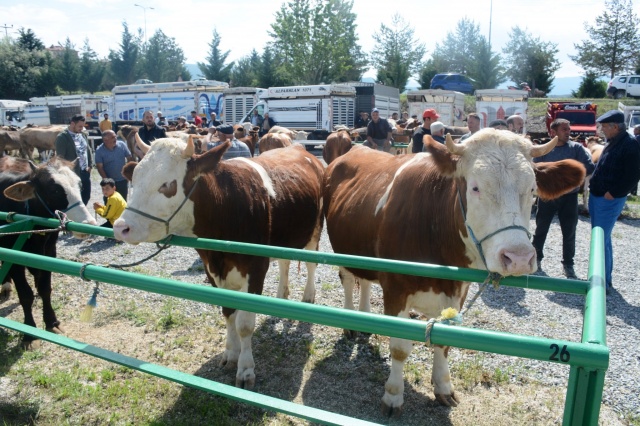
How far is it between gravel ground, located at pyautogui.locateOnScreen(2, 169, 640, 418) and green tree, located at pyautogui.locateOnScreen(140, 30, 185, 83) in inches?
2669

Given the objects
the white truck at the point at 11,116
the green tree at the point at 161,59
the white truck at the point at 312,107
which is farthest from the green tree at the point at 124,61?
the white truck at the point at 312,107

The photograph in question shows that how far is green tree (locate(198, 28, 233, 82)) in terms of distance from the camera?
215 ft

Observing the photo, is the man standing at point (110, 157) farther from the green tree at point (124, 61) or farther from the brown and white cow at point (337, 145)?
the green tree at point (124, 61)

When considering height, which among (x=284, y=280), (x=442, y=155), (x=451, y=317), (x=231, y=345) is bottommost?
(x=231, y=345)

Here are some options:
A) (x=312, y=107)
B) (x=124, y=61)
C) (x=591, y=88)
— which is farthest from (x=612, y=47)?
(x=124, y=61)

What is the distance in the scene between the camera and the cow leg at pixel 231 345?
445 cm

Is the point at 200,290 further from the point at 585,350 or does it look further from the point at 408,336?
the point at 585,350

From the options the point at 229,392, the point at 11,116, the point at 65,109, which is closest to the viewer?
the point at 229,392

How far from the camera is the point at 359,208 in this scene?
436cm

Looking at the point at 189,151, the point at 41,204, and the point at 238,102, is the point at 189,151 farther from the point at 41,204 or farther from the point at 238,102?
the point at 238,102

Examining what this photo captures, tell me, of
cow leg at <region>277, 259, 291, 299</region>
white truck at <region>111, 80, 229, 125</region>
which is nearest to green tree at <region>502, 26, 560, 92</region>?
white truck at <region>111, 80, 229, 125</region>

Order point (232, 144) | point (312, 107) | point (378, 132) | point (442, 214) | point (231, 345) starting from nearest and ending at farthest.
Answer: point (442, 214)
point (231, 345)
point (232, 144)
point (378, 132)
point (312, 107)

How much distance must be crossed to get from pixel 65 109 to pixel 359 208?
35657 millimetres

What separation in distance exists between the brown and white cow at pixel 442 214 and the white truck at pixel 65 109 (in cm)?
3207
